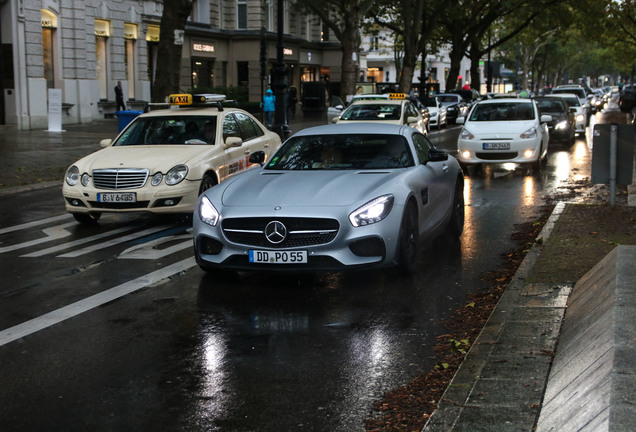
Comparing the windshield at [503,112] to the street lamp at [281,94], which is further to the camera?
the street lamp at [281,94]

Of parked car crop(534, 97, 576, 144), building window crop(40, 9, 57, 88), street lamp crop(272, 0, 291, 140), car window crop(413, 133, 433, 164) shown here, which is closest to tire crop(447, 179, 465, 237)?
car window crop(413, 133, 433, 164)

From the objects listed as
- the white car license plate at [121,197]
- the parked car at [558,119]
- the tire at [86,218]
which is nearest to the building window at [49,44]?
the parked car at [558,119]

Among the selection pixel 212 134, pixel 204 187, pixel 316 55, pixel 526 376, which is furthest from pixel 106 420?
pixel 316 55

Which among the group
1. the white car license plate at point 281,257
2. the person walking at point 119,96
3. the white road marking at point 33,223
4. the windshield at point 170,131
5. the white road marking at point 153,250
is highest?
the person walking at point 119,96

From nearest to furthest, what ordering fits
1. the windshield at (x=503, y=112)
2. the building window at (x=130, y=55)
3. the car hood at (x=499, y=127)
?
the car hood at (x=499, y=127)
the windshield at (x=503, y=112)
the building window at (x=130, y=55)

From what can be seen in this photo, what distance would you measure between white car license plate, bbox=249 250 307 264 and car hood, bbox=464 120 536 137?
12212mm

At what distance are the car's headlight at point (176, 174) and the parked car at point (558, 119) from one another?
54.1 ft

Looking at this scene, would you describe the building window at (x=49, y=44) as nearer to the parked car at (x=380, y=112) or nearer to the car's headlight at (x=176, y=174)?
the parked car at (x=380, y=112)

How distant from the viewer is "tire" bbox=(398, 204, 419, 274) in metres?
7.78

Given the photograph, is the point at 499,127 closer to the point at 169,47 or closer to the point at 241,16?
the point at 169,47

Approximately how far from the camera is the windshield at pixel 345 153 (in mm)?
8844

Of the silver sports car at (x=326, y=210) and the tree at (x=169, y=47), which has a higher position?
the tree at (x=169, y=47)

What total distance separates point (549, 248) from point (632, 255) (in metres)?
2.34

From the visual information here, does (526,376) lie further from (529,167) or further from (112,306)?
(529,167)
